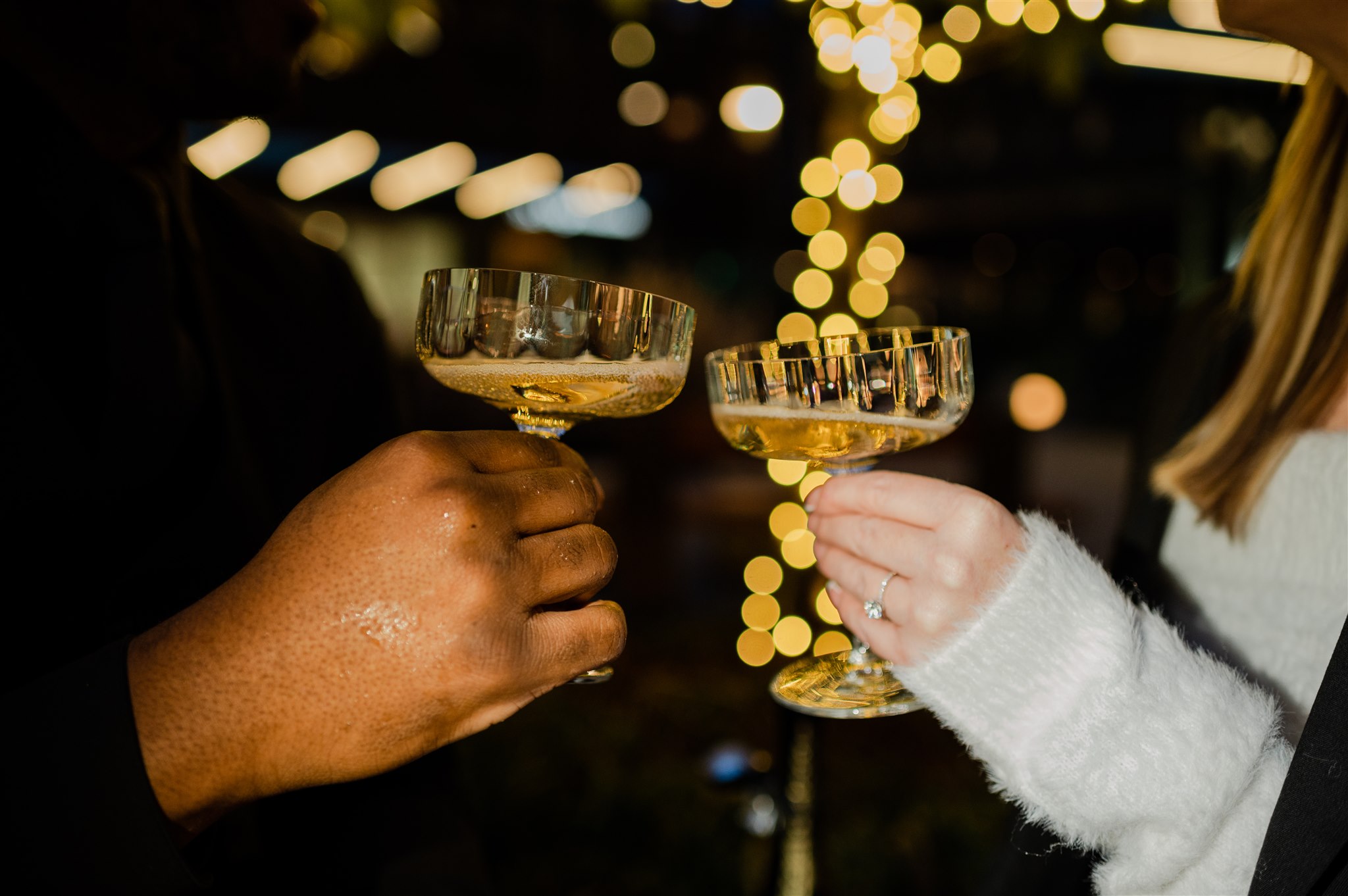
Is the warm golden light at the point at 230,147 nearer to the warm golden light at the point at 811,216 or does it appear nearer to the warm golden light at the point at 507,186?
the warm golden light at the point at 507,186

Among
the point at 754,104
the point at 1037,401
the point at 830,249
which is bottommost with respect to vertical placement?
the point at 1037,401

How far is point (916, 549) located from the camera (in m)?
1.03

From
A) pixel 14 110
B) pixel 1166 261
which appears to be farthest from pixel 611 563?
pixel 1166 261

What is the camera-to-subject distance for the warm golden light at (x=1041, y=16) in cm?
234

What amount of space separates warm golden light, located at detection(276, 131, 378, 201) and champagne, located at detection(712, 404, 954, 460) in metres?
8.34

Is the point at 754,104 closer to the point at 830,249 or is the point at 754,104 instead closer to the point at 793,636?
the point at 830,249

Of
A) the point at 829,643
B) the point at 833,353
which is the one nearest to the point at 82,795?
the point at 833,353

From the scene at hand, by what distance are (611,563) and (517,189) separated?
419 inches

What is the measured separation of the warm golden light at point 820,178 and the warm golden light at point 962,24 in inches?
19.6

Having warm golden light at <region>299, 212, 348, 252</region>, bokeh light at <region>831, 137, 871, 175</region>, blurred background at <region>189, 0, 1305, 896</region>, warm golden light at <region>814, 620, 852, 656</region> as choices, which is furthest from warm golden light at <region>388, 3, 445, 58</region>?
warm golden light at <region>299, 212, 348, 252</region>

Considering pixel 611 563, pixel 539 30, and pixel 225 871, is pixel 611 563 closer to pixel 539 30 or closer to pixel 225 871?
pixel 225 871

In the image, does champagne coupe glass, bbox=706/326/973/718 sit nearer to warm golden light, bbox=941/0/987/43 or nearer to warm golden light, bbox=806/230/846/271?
warm golden light, bbox=806/230/846/271

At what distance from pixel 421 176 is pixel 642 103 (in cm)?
562

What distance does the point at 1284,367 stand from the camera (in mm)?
1393
